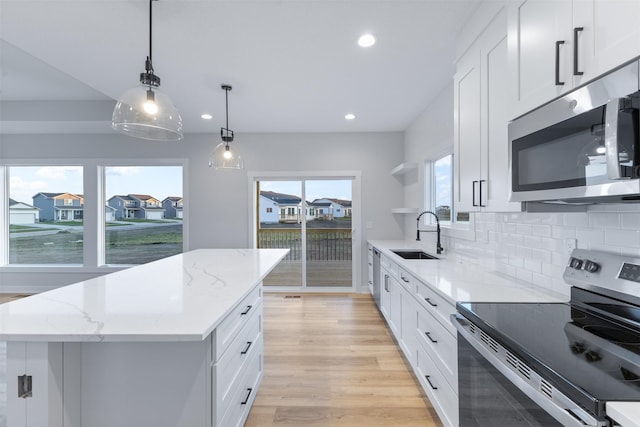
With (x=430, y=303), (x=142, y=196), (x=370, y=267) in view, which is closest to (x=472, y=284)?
(x=430, y=303)

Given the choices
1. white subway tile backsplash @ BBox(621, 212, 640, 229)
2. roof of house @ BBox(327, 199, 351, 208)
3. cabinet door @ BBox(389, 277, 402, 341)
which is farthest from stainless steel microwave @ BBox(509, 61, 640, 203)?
roof of house @ BBox(327, 199, 351, 208)

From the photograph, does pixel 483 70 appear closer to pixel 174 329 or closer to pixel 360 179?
pixel 174 329

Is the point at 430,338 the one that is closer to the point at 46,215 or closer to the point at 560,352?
the point at 560,352

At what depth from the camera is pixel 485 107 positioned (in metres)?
1.64

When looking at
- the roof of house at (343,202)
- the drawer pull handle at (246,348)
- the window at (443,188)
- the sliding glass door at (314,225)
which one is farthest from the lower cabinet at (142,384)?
the roof of house at (343,202)

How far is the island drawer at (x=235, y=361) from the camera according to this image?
1232mm

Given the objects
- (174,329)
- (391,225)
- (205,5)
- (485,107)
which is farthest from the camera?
Answer: (391,225)

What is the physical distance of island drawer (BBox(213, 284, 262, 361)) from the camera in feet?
3.98

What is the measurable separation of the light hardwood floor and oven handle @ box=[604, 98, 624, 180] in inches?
71.4

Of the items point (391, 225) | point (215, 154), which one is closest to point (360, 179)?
point (391, 225)

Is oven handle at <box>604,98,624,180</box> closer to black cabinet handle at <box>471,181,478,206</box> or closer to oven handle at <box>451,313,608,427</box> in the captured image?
oven handle at <box>451,313,608,427</box>

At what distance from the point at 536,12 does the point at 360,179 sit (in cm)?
348

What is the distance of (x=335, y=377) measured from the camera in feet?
7.57

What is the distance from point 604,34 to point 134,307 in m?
2.04
